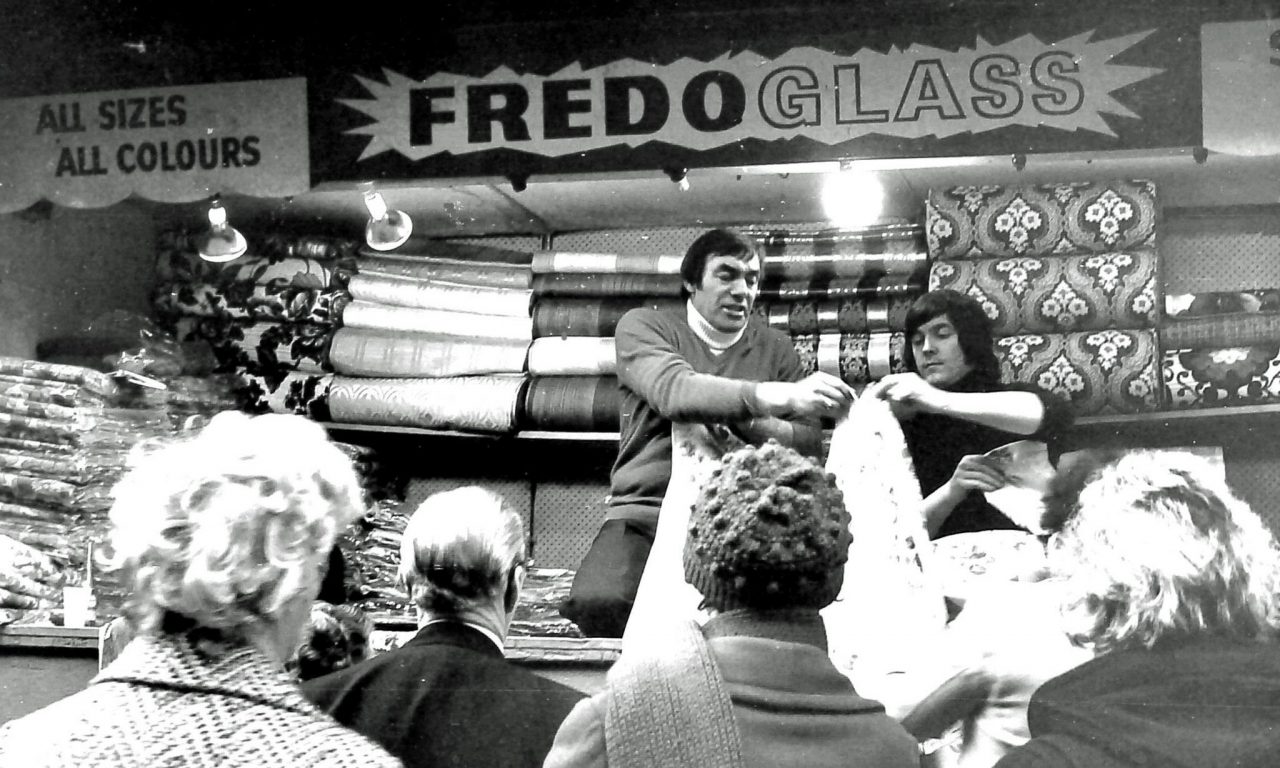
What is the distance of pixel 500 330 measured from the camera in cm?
288

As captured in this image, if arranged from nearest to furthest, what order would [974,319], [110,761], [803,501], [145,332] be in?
1. [110,761]
2. [803,501]
3. [974,319]
4. [145,332]

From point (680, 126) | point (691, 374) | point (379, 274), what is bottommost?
point (691, 374)

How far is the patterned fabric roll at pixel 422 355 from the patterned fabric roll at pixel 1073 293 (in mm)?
938

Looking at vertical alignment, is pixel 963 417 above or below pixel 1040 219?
below

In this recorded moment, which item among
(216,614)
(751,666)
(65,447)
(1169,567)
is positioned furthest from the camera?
(65,447)

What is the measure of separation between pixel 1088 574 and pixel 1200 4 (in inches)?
39.7

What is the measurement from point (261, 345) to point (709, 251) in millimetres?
955

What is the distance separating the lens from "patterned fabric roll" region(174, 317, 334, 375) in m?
2.85

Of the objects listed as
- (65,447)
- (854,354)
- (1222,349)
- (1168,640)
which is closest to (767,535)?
(1168,640)

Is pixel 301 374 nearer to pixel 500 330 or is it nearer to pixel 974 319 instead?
pixel 500 330

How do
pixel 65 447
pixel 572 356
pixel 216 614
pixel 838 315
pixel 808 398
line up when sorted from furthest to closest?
1. pixel 65 447
2. pixel 572 356
3. pixel 838 315
4. pixel 808 398
5. pixel 216 614

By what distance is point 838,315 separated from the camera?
2.69 metres

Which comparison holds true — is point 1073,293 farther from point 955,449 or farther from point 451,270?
point 451,270

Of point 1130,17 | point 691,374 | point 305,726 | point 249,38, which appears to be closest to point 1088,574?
point 691,374
